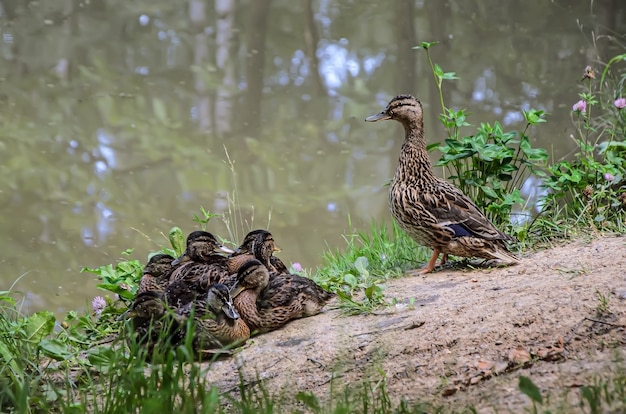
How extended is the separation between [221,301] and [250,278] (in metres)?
0.33

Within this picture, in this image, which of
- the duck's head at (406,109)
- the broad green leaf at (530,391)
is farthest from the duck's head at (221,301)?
the broad green leaf at (530,391)

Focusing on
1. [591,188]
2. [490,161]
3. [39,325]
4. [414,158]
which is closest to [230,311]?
[39,325]

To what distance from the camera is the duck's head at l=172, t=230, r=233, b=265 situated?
18.6ft

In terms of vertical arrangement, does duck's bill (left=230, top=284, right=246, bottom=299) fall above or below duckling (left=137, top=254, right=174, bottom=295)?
below

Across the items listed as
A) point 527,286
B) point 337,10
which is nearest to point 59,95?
point 337,10

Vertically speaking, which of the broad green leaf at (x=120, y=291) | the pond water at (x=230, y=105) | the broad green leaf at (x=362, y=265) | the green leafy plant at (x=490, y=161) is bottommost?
the broad green leaf at (x=362, y=265)

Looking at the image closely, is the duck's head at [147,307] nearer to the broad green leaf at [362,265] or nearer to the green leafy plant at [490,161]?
the broad green leaf at [362,265]

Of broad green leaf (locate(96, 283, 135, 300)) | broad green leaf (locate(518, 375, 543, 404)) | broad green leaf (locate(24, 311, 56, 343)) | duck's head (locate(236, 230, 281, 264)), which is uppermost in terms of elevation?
duck's head (locate(236, 230, 281, 264))

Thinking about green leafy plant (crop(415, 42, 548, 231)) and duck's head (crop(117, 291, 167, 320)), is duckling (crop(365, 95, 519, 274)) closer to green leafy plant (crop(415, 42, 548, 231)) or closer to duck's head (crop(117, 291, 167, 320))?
green leafy plant (crop(415, 42, 548, 231))

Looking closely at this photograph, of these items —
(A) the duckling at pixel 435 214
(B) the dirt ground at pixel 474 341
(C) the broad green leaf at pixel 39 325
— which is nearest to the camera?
(B) the dirt ground at pixel 474 341

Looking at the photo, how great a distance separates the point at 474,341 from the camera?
13.8 ft

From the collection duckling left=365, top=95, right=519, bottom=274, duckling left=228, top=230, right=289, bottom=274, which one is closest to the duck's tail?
duckling left=365, top=95, right=519, bottom=274

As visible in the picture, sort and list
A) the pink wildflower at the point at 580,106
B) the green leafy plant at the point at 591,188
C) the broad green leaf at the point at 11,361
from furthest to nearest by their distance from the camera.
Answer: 1. the pink wildflower at the point at 580,106
2. the green leafy plant at the point at 591,188
3. the broad green leaf at the point at 11,361

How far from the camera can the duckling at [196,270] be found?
519 centimetres
